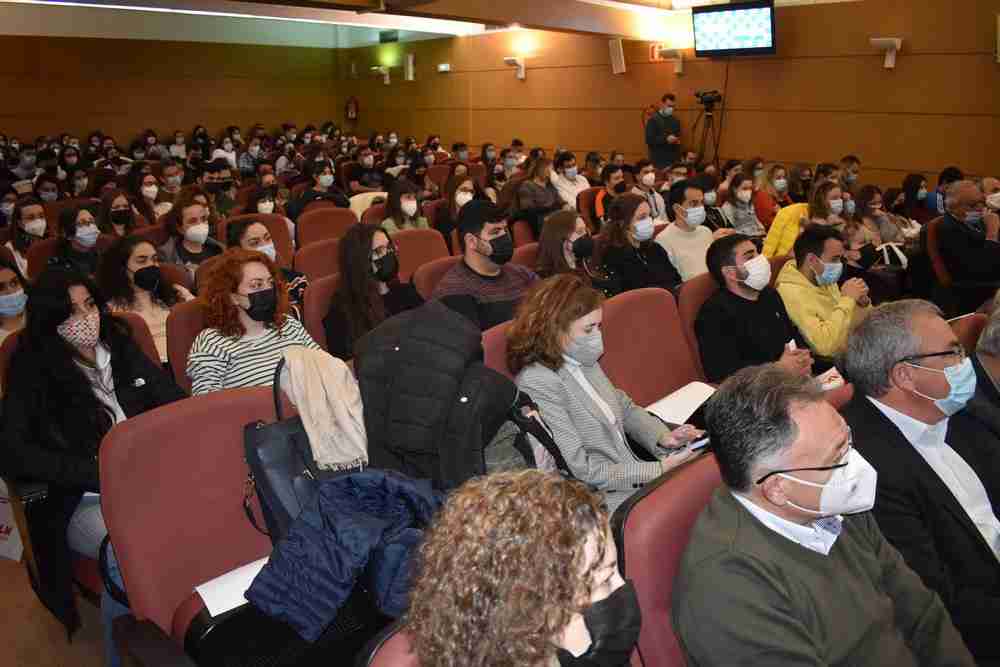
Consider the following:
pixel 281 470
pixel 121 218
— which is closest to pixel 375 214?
pixel 121 218

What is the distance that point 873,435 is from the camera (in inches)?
76.7

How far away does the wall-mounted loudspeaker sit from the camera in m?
12.0

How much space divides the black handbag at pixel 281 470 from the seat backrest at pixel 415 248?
8.82ft

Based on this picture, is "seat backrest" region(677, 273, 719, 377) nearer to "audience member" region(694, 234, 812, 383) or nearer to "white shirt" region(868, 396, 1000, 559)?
"audience member" region(694, 234, 812, 383)

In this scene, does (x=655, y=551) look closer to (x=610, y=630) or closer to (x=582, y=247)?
(x=610, y=630)

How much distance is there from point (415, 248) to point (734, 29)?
7.21 meters

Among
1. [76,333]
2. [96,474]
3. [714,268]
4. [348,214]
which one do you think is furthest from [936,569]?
[348,214]

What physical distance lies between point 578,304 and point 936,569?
3.90ft

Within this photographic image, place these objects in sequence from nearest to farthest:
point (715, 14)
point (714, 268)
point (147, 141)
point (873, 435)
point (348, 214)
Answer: point (873, 435) < point (714, 268) < point (348, 214) < point (715, 14) < point (147, 141)

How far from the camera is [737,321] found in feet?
10.6

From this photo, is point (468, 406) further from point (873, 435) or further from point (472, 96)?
point (472, 96)

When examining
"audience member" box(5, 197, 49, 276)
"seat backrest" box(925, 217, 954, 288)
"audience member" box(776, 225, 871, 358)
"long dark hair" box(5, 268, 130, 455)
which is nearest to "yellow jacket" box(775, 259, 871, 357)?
"audience member" box(776, 225, 871, 358)

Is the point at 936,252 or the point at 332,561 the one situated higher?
the point at 936,252

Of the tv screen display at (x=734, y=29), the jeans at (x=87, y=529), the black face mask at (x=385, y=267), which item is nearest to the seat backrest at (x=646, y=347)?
the black face mask at (x=385, y=267)
